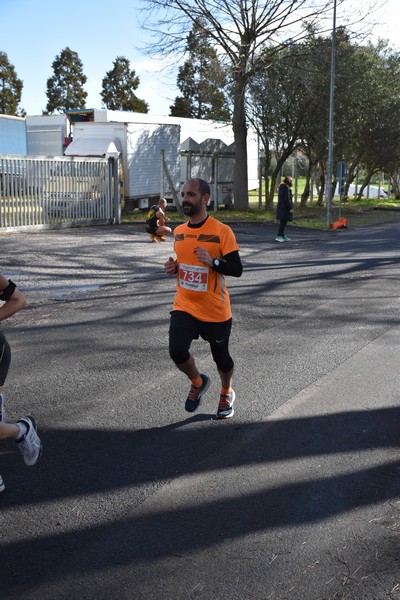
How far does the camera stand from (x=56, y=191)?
21.5m

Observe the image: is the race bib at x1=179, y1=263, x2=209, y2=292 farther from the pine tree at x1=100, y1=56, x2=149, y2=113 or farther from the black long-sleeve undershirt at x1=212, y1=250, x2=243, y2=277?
the pine tree at x1=100, y1=56, x2=149, y2=113

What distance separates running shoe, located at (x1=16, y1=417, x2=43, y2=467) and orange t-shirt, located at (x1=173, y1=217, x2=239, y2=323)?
58.1 inches

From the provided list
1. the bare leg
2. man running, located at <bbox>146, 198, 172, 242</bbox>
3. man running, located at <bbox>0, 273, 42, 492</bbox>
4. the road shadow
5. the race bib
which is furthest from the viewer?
man running, located at <bbox>146, 198, 172, 242</bbox>

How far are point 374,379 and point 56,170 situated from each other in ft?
54.1

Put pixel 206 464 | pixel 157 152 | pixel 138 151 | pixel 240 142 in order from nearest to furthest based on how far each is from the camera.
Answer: pixel 206 464, pixel 138 151, pixel 157 152, pixel 240 142

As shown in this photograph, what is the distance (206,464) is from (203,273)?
140 cm

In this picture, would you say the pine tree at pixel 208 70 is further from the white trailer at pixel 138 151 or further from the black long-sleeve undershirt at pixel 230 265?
the black long-sleeve undershirt at pixel 230 265

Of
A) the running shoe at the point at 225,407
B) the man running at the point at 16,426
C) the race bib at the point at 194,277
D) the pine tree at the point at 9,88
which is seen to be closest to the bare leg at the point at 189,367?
the running shoe at the point at 225,407

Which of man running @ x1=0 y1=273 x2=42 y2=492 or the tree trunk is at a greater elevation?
the tree trunk

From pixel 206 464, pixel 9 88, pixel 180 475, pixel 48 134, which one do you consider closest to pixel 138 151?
pixel 48 134

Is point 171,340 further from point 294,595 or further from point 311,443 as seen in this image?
point 294,595

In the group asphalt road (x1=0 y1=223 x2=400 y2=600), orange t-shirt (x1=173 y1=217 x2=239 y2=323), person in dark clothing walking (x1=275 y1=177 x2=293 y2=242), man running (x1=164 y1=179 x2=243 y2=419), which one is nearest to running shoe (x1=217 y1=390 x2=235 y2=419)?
asphalt road (x1=0 y1=223 x2=400 y2=600)

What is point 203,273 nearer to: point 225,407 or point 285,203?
point 225,407

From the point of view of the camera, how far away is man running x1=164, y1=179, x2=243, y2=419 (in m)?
5.23
